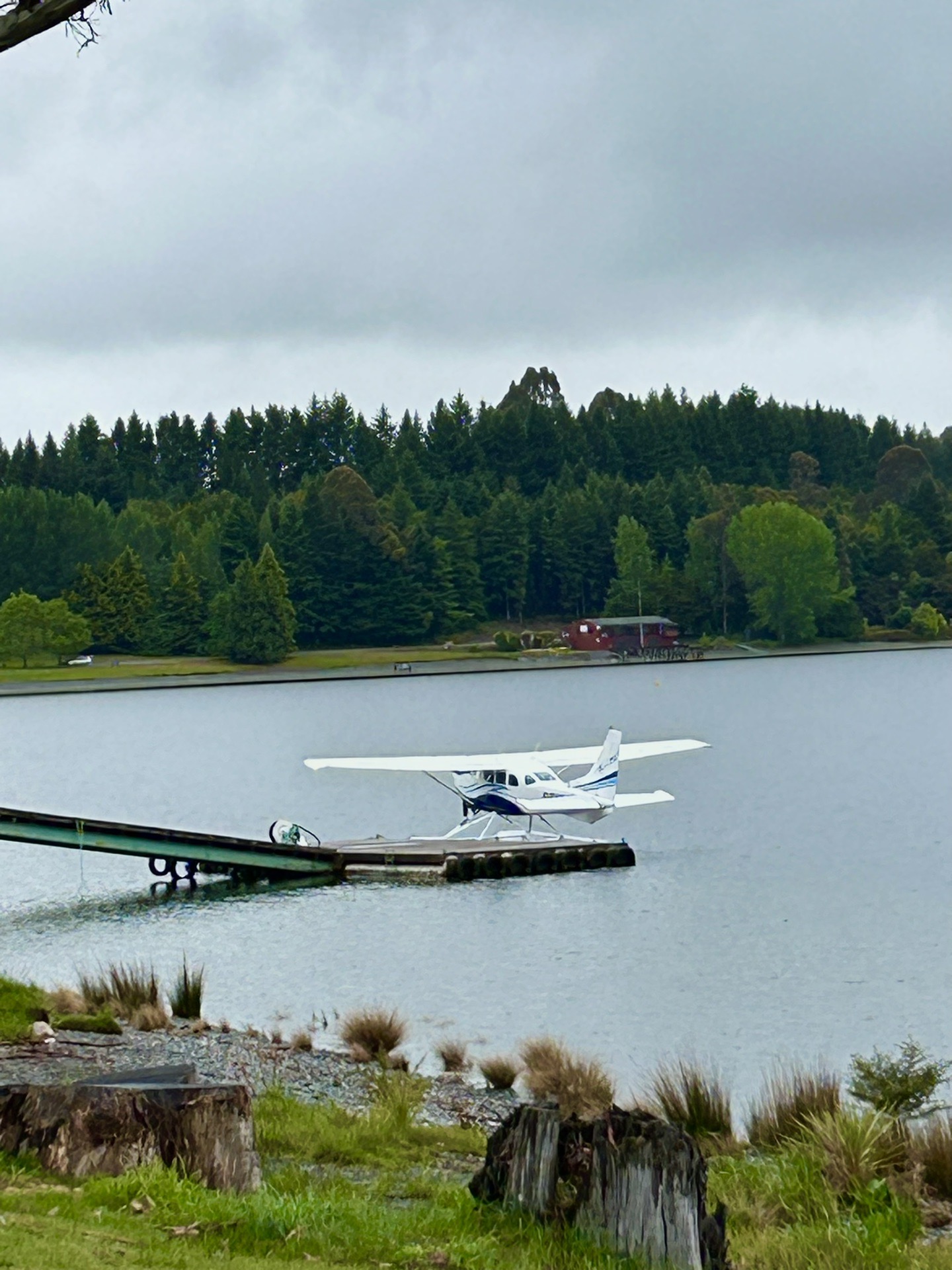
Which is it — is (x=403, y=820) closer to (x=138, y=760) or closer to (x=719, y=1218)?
(x=138, y=760)

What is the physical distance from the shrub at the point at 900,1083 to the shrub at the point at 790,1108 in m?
0.84

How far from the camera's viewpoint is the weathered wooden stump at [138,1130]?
20.5ft

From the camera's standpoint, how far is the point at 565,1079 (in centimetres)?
1223

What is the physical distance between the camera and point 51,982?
64.5 feet

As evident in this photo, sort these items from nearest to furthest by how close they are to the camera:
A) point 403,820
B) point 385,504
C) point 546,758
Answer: point 546,758
point 403,820
point 385,504

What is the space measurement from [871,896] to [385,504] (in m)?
114

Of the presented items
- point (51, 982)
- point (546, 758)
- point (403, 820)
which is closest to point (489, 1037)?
point (51, 982)

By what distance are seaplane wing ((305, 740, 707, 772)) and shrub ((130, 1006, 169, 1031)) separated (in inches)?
640

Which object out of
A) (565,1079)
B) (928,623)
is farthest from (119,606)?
(565,1079)

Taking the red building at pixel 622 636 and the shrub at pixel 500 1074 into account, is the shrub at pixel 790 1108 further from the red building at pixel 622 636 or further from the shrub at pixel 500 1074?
the red building at pixel 622 636

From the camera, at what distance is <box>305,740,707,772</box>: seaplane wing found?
31219 millimetres

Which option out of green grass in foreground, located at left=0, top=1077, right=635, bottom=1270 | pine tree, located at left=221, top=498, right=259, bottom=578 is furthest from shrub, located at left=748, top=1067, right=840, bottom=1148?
pine tree, located at left=221, top=498, right=259, bottom=578

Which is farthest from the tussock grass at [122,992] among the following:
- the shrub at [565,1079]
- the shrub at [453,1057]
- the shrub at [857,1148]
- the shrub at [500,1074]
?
the shrub at [857,1148]

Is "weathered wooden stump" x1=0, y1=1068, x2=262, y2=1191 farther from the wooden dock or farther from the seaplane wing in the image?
the seaplane wing
